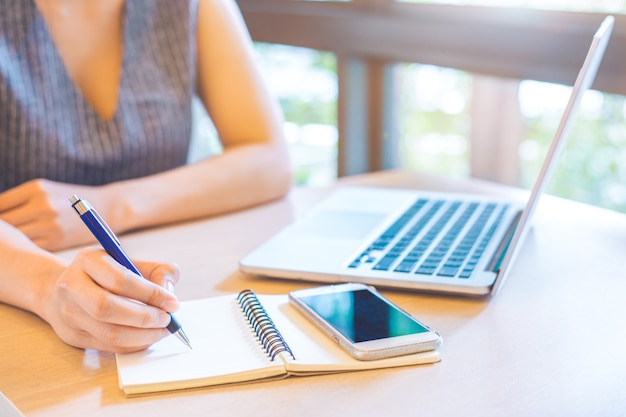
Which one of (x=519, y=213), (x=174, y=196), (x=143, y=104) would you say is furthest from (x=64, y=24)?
(x=519, y=213)

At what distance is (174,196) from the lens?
1.18 meters

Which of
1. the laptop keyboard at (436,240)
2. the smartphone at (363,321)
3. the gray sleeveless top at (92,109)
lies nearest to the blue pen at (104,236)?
the smartphone at (363,321)

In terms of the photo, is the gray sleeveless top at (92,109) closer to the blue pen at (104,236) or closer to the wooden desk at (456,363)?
the wooden desk at (456,363)

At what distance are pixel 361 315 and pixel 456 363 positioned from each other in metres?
0.11

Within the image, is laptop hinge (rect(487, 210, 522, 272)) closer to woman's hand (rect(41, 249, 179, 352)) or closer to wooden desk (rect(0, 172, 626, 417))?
wooden desk (rect(0, 172, 626, 417))

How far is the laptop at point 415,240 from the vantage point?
2.82 ft

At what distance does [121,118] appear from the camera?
1325 millimetres

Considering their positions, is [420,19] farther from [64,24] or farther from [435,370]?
[435,370]

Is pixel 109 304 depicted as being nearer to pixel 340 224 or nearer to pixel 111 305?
pixel 111 305

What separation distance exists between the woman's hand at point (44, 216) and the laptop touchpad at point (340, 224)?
0.31m

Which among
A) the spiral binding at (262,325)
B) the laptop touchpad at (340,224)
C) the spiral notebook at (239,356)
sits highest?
the laptop touchpad at (340,224)

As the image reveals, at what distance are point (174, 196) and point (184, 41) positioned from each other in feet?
1.19

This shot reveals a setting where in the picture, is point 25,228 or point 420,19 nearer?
point 25,228

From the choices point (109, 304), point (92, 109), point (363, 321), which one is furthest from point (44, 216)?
point (363, 321)
